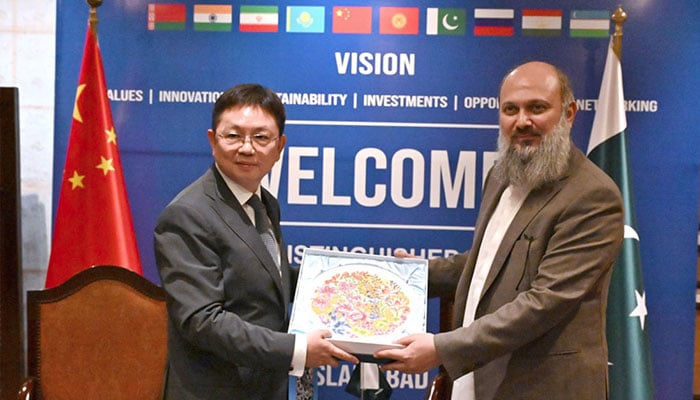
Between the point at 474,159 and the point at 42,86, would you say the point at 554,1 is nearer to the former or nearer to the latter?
the point at 474,159

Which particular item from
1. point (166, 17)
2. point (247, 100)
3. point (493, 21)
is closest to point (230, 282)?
point (247, 100)

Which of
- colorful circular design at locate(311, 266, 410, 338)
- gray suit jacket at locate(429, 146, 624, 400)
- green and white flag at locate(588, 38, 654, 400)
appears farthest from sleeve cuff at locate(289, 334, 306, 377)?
green and white flag at locate(588, 38, 654, 400)

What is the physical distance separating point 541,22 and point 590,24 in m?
0.24

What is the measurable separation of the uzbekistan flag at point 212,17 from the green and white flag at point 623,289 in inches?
73.4

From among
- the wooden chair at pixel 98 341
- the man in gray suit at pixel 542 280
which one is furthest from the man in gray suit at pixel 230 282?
the wooden chair at pixel 98 341

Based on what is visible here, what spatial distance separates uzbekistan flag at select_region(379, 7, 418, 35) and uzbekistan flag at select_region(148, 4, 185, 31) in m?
1.00

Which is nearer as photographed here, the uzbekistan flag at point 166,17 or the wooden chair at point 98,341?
the wooden chair at point 98,341

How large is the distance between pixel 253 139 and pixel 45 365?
4.78ft

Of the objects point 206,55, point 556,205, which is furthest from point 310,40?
point 556,205

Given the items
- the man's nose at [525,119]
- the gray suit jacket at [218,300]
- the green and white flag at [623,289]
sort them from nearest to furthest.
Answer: the gray suit jacket at [218,300] → the man's nose at [525,119] → the green and white flag at [623,289]

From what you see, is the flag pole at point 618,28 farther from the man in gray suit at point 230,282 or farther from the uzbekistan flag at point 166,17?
the uzbekistan flag at point 166,17

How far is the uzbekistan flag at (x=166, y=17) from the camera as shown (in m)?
3.71

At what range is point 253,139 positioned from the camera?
92.6 inches

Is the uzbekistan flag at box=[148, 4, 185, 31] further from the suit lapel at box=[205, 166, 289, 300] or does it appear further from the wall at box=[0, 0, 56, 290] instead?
the suit lapel at box=[205, 166, 289, 300]
